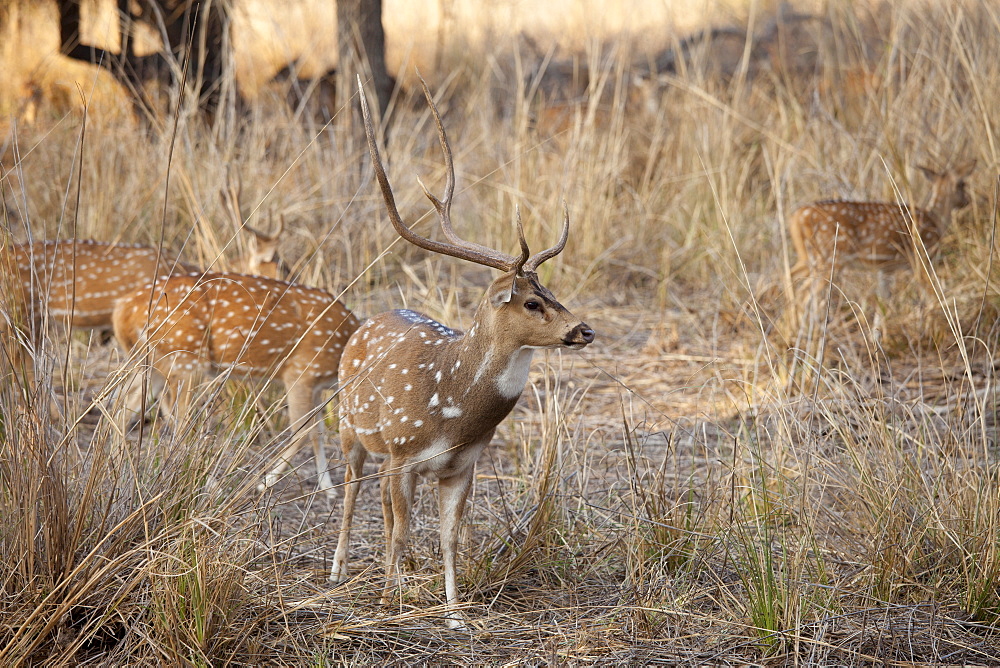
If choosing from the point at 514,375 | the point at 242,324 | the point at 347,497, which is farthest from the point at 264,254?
the point at 514,375

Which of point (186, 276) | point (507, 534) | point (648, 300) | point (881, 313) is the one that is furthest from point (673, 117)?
point (507, 534)

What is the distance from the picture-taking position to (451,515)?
10.5 feet

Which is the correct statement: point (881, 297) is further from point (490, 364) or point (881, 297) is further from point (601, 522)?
point (490, 364)

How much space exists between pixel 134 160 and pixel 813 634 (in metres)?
5.77

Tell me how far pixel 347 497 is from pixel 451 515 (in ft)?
1.58

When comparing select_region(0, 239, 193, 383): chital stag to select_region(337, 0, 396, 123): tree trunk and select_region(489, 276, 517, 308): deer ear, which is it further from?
select_region(489, 276, 517, 308): deer ear

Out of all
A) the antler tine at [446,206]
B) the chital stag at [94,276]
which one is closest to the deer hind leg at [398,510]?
the antler tine at [446,206]

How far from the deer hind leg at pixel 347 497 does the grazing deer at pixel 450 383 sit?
163mm

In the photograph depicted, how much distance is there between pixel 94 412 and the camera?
17.8 ft

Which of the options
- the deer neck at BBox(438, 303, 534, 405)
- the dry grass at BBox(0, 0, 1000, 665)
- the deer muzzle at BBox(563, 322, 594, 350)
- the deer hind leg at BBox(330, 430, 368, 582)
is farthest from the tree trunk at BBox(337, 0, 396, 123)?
the deer muzzle at BBox(563, 322, 594, 350)

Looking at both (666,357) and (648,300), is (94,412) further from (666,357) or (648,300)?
(648,300)

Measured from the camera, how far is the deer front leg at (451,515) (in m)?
3.15

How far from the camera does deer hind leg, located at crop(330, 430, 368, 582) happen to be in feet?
11.3

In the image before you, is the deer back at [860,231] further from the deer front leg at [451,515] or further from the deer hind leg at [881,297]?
the deer front leg at [451,515]
